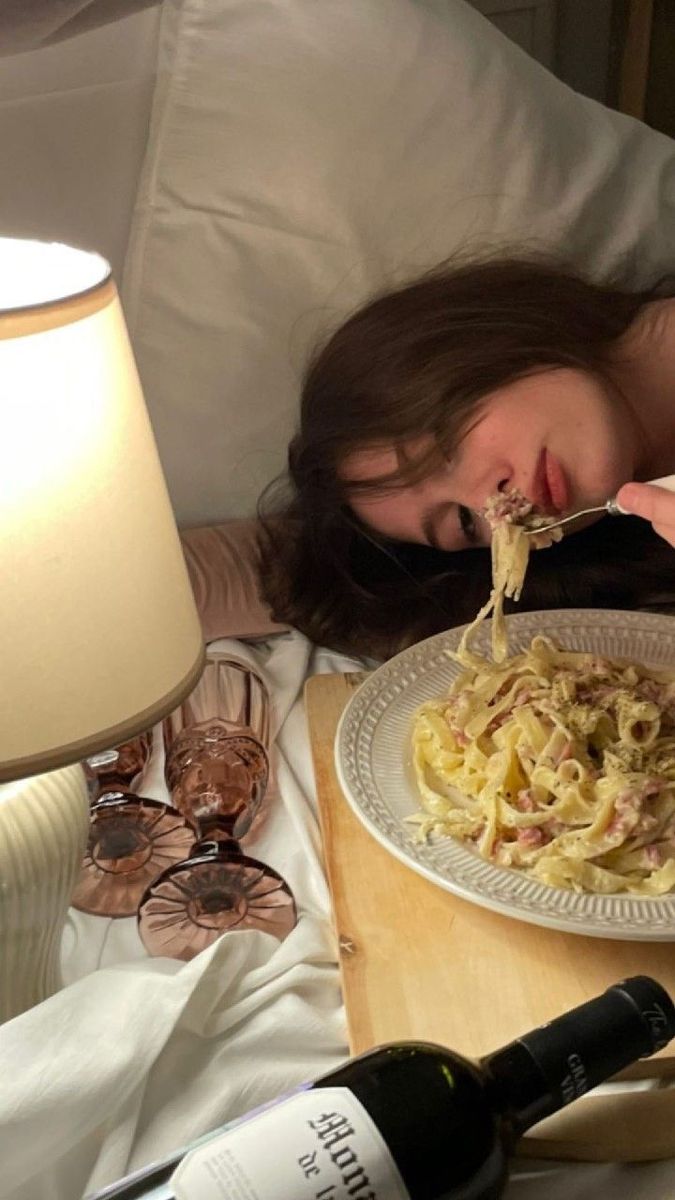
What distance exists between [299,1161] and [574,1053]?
0.17 meters

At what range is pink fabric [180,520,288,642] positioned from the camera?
1.49m

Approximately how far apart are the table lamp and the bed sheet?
84 mm

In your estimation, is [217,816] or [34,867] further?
[217,816]

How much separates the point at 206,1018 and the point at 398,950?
0.54 ft

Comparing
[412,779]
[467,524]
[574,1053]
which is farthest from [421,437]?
[574,1053]

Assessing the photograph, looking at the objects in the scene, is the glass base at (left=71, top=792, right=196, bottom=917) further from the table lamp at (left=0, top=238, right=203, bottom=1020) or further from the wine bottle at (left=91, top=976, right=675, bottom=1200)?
the wine bottle at (left=91, top=976, right=675, bottom=1200)

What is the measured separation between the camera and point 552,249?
5.02 ft

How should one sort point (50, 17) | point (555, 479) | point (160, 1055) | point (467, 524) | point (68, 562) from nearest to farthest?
point (68, 562)
point (160, 1055)
point (50, 17)
point (555, 479)
point (467, 524)

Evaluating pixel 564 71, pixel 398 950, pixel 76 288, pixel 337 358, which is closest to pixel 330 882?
pixel 398 950

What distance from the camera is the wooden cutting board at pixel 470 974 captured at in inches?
28.6

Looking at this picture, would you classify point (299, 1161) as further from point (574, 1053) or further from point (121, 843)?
point (121, 843)

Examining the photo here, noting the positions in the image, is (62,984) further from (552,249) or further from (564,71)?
(564,71)

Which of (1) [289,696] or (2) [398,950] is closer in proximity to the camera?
(2) [398,950]

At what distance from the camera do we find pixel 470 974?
2.86 feet
